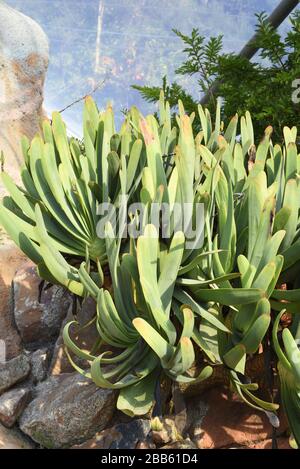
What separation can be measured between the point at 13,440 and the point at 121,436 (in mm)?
364

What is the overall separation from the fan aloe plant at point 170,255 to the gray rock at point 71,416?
11 centimetres

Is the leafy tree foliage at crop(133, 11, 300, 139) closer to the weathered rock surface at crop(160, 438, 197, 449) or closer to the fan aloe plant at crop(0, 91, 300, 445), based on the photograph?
the fan aloe plant at crop(0, 91, 300, 445)

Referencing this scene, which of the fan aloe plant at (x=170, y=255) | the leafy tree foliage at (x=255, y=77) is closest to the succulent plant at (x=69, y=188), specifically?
the fan aloe plant at (x=170, y=255)

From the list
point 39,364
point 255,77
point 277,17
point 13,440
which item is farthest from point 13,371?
point 277,17

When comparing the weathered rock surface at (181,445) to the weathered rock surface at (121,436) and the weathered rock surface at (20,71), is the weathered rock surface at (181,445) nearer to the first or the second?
the weathered rock surface at (121,436)

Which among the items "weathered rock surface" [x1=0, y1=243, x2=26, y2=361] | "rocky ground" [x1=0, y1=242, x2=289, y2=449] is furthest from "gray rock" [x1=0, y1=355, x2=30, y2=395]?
"weathered rock surface" [x1=0, y1=243, x2=26, y2=361]

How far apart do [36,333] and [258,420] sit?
0.95 meters

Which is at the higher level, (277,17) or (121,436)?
(277,17)

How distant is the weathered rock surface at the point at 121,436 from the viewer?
5.55 ft

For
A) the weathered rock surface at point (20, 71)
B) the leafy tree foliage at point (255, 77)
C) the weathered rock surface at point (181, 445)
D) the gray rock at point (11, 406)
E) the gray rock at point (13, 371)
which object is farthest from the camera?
the weathered rock surface at point (20, 71)

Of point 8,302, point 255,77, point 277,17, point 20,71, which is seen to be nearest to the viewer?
point 8,302

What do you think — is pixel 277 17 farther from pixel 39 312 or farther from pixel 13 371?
pixel 13 371

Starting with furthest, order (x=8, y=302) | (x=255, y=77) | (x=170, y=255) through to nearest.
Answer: (x=255, y=77) → (x=8, y=302) → (x=170, y=255)

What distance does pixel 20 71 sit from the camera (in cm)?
430
